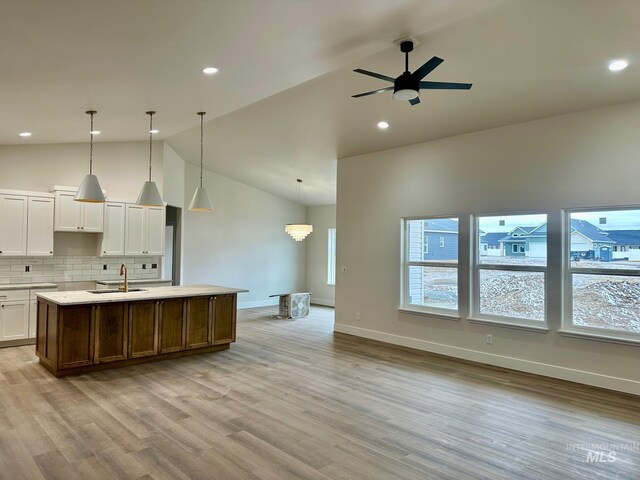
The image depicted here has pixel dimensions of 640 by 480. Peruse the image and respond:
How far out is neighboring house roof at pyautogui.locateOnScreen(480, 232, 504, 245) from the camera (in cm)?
542

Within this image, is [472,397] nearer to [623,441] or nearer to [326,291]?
[623,441]

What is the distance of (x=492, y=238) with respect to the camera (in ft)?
18.0

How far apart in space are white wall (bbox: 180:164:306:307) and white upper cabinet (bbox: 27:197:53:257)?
2.74 meters

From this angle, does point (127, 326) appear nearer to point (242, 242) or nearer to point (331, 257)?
point (242, 242)

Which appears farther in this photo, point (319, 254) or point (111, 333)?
point (319, 254)

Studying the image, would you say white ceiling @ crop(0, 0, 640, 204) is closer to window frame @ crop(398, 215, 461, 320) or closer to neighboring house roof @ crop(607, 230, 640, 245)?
window frame @ crop(398, 215, 461, 320)

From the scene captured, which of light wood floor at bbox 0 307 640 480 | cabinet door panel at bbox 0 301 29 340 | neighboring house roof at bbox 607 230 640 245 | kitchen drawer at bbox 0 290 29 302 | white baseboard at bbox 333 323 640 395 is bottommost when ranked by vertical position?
light wood floor at bbox 0 307 640 480

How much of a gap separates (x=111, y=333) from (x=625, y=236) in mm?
5721

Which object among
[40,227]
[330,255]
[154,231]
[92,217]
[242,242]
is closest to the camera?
[40,227]

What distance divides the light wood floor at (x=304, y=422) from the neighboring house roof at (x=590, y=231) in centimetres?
160

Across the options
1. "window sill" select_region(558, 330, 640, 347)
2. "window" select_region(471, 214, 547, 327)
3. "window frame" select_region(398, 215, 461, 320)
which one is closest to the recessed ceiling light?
"window" select_region(471, 214, 547, 327)

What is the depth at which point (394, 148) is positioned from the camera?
6496 millimetres

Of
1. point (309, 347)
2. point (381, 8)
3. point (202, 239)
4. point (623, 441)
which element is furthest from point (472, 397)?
point (202, 239)

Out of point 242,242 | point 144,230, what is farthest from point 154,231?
point 242,242
